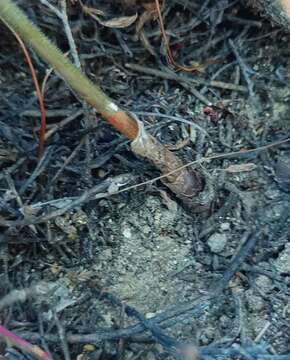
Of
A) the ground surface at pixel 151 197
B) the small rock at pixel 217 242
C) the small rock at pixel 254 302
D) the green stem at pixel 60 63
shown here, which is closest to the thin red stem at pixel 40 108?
the ground surface at pixel 151 197

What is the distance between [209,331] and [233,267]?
0.44 feet

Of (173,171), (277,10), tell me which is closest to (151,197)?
(173,171)

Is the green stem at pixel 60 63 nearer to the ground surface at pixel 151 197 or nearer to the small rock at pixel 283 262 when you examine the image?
the ground surface at pixel 151 197

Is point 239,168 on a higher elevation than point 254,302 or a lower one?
higher

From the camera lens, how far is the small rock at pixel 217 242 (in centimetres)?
134

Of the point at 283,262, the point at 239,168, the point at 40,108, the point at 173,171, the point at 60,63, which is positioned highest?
the point at 60,63

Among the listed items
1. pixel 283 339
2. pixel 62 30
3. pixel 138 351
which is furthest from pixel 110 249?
pixel 62 30

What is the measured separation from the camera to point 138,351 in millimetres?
1186

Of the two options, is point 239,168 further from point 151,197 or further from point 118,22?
point 118,22

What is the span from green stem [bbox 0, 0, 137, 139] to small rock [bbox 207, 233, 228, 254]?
293 mm

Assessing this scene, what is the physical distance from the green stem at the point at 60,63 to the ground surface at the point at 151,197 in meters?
0.18

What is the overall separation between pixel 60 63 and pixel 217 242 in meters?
0.51

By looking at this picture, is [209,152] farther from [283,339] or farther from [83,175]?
[283,339]

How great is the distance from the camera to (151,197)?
1.36m
